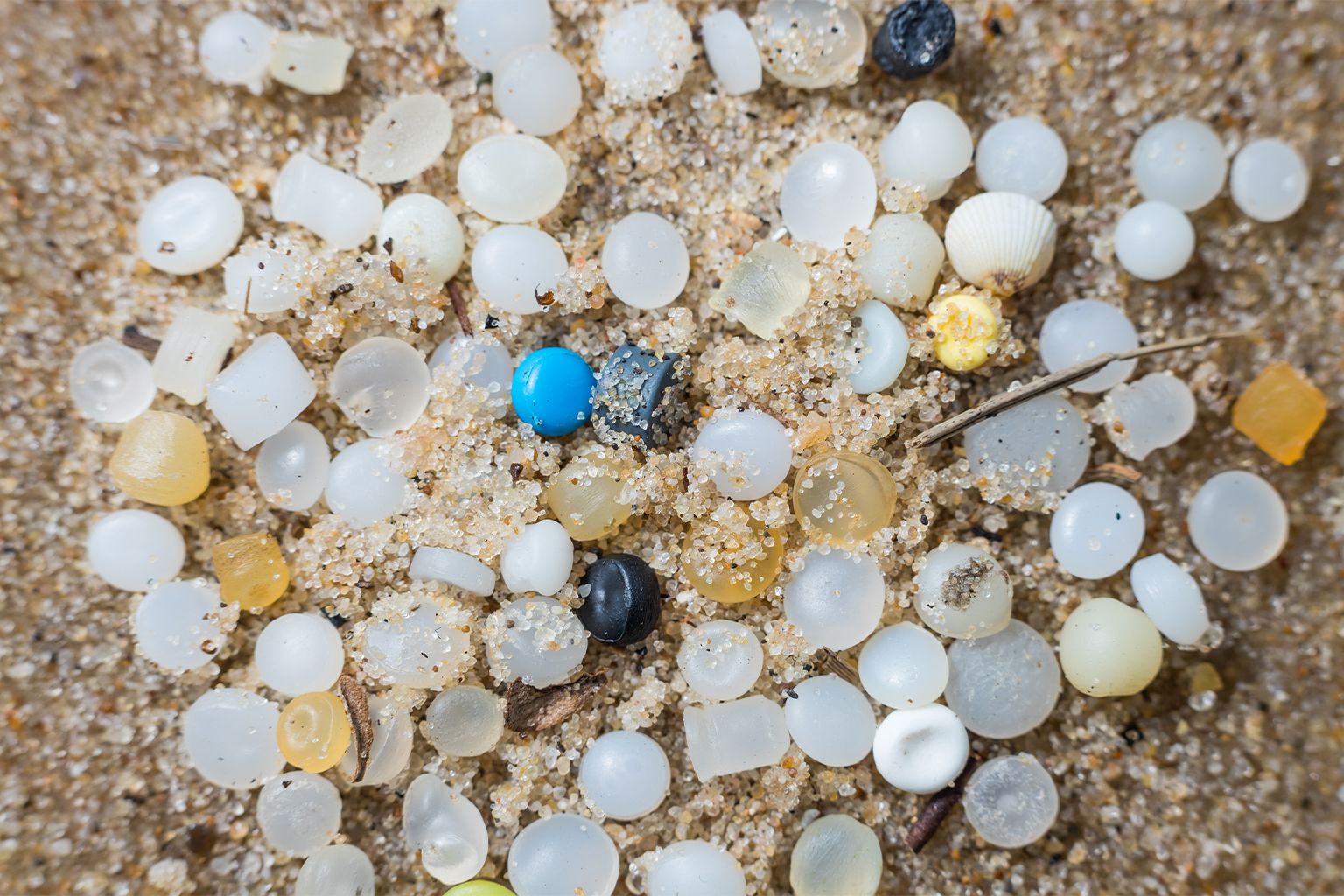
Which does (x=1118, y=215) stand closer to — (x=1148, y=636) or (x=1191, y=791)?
(x=1148, y=636)

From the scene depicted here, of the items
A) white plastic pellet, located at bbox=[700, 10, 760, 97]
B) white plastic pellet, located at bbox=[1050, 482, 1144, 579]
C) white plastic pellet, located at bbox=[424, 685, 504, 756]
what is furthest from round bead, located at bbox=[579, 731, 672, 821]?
white plastic pellet, located at bbox=[700, 10, 760, 97]

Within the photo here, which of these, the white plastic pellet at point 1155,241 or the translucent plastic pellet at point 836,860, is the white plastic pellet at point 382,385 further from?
the white plastic pellet at point 1155,241

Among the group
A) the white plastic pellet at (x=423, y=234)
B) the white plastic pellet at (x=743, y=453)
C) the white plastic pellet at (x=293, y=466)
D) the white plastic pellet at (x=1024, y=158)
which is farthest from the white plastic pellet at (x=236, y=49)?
the white plastic pellet at (x=1024, y=158)

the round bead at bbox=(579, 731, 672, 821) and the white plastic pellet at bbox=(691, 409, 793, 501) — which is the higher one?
the white plastic pellet at bbox=(691, 409, 793, 501)

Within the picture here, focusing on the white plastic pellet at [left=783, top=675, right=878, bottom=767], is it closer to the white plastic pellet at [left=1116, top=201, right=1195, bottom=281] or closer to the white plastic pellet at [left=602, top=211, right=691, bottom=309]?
the white plastic pellet at [left=602, top=211, right=691, bottom=309]

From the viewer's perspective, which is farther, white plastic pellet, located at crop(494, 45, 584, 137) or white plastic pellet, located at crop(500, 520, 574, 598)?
white plastic pellet, located at crop(494, 45, 584, 137)

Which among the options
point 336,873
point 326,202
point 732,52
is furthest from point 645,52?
point 336,873
